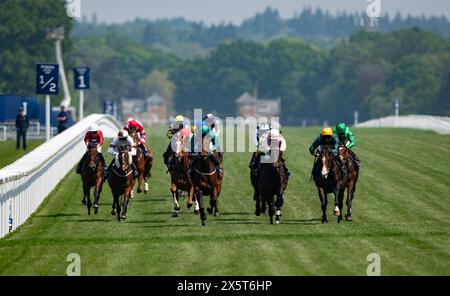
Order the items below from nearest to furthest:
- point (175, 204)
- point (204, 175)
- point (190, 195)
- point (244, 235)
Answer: point (244, 235) < point (204, 175) < point (175, 204) < point (190, 195)

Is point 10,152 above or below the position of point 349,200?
below

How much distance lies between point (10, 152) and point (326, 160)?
22.3m

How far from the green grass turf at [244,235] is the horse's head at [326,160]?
3.04 ft

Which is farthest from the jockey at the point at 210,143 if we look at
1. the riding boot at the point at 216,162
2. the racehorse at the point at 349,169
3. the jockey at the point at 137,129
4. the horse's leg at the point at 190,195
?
the jockey at the point at 137,129

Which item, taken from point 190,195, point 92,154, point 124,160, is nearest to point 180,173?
point 190,195

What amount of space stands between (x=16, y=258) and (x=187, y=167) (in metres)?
7.50

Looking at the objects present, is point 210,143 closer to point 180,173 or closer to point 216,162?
point 216,162

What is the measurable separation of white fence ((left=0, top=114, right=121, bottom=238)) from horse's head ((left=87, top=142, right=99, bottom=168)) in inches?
41.8

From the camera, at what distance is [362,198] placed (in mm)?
29422

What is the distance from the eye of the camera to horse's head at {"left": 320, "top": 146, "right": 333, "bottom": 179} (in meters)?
24.8

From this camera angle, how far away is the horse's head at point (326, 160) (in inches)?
977

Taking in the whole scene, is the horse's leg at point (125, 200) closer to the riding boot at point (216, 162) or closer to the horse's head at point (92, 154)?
the horse's head at point (92, 154)

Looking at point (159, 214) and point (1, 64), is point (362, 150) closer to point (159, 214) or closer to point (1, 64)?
point (159, 214)

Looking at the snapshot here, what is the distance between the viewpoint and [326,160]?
81.9 ft
